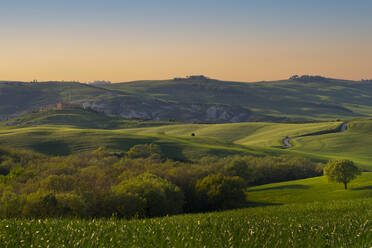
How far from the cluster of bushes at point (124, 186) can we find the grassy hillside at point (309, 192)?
7730 mm

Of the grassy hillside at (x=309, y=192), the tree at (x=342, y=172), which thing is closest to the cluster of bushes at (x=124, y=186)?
the grassy hillside at (x=309, y=192)

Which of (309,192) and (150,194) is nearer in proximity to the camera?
(150,194)

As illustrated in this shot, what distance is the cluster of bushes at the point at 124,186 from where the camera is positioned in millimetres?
65375

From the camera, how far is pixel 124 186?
2906 inches

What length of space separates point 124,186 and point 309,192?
59.7 meters

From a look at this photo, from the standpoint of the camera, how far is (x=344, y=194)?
337ft

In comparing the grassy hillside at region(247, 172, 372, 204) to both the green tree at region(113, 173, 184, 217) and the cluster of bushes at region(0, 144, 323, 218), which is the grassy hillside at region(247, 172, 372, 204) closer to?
the cluster of bushes at region(0, 144, 323, 218)

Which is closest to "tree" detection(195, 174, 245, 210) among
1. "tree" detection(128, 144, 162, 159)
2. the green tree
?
the green tree

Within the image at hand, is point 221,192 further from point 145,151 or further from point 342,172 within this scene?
point 145,151

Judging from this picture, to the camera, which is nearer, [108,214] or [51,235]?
[51,235]

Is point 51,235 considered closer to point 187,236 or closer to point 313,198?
point 187,236

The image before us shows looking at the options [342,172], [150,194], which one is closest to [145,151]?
[342,172]

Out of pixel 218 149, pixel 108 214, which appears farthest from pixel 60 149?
pixel 108 214

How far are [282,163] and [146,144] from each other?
67.4 metres
